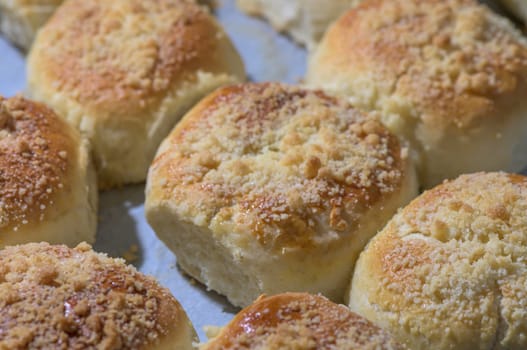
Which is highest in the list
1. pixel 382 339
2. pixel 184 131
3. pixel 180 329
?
pixel 184 131

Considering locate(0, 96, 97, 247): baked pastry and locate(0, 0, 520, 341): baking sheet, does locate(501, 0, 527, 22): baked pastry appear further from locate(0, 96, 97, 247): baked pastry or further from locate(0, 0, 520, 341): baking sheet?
locate(0, 96, 97, 247): baked pastry

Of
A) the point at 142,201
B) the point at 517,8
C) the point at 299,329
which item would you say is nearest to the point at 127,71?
the point at 142,201

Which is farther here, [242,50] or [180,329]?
[242,50]

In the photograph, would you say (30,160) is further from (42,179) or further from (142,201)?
(142,201)

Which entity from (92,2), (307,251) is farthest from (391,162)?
(92,2)

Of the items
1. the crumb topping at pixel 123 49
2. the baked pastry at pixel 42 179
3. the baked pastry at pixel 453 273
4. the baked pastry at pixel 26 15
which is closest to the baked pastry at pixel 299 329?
the baked pastry at pixel 453 273

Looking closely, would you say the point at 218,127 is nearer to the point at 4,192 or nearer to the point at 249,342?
the point at 4,192

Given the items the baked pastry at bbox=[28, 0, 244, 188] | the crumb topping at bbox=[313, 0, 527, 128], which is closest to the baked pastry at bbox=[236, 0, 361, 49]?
the crumb topping at bbox=[313, 0, 527, 128]
